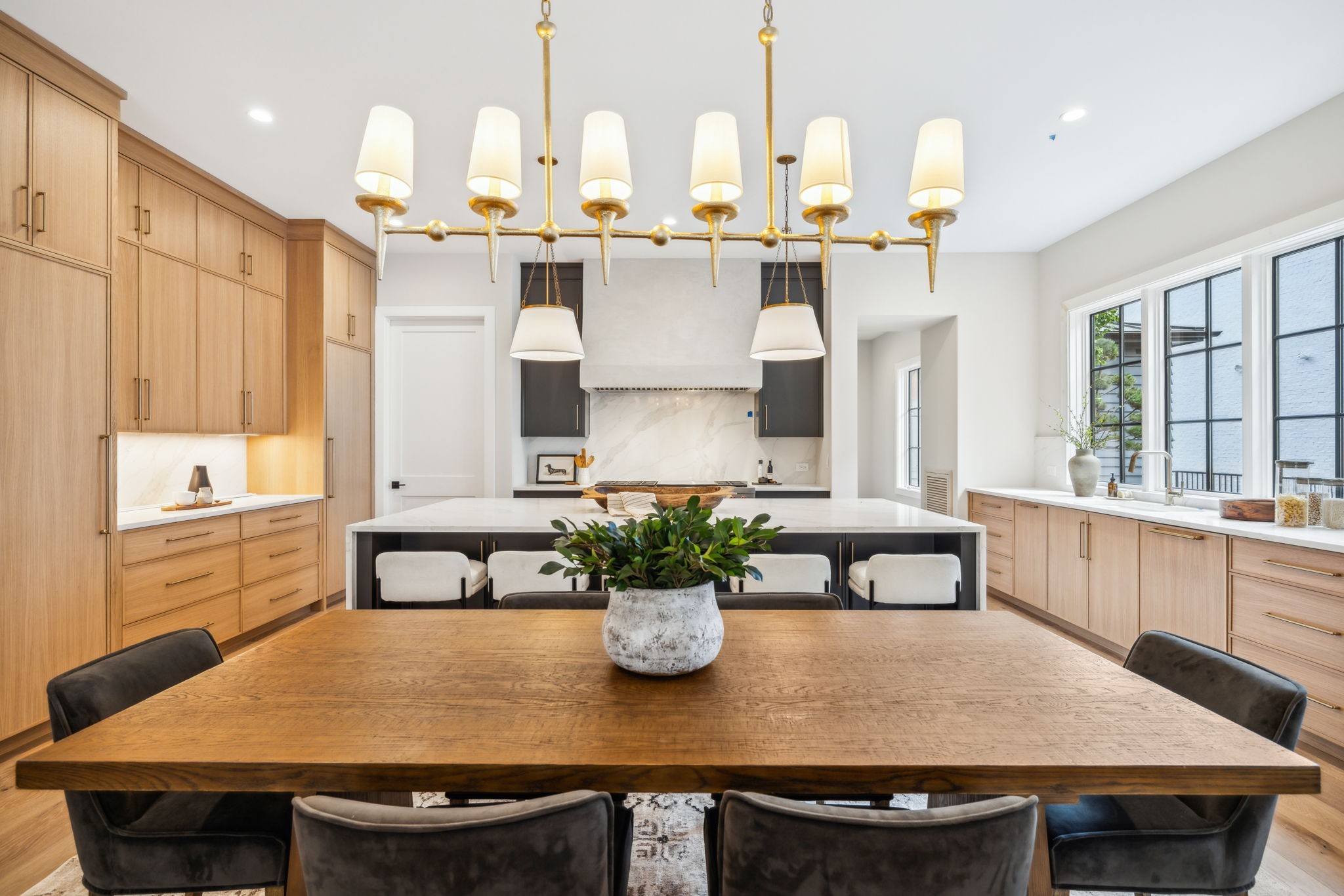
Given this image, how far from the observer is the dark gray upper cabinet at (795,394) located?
524 cm

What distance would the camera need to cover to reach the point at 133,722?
1.01m

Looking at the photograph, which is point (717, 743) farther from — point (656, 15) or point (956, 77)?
point (956, 77)

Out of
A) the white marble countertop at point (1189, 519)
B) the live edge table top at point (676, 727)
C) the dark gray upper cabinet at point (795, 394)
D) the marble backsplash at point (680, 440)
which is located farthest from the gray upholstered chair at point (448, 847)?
the marble backsplash at point (680, 440)

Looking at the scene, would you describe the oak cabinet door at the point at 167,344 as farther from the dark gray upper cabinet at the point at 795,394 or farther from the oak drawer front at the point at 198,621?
the dark gray upper cabinet at the point at 795,394

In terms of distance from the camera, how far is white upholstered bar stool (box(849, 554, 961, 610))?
2299mm

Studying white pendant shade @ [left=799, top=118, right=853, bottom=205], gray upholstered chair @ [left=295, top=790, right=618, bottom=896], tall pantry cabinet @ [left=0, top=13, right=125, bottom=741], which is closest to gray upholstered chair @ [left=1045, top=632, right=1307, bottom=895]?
gray upholstered chair @ [left=295, top=790, right=618, bottom=896]

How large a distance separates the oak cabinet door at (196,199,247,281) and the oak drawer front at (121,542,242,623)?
1638 millimetres

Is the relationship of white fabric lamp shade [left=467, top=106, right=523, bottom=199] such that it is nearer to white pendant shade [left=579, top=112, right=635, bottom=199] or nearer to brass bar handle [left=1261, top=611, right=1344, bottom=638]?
white pendant shade [left=579, top=112, right=635, bottom=199]

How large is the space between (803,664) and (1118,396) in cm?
401

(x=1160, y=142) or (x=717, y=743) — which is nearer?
(x=717, y=743)

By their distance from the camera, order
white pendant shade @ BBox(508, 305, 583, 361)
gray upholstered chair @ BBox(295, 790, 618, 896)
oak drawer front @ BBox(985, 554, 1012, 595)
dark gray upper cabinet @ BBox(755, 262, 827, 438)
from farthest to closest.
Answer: dark gray upper cabinet @ BBox(755, 262, 827, 438) → oak drawer front @ BBox(985, 554, 1012, 595) → white pendant shade @ BBox(508, 305, 583, 361) → gray upholstered chair @ BBox(295, 790, 618, 896)

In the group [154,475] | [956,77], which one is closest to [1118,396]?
[956,77]

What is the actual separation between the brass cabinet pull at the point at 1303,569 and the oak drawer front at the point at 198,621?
4.38 metres

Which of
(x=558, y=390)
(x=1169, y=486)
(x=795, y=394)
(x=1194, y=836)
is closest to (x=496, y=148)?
(x=1194, y=836)
